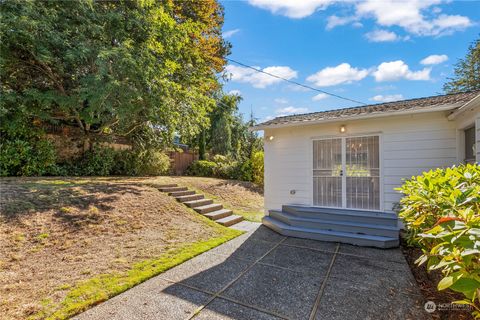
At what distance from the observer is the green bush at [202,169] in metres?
14.1

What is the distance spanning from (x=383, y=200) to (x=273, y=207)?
299 centimetres

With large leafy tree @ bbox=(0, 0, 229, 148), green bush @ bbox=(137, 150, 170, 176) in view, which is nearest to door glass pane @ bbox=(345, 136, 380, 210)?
large leafy tree @ bbox=(0, 0, 229, 148)

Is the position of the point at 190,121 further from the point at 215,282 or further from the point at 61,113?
the point at 215,282

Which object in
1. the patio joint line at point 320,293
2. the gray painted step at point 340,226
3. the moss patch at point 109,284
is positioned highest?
the gray painted step at point 340,226

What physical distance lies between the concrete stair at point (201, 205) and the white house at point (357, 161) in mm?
1200

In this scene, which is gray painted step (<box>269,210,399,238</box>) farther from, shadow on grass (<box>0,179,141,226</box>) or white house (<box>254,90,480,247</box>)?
shadow on grass (<box>0,179,141,226</box>)

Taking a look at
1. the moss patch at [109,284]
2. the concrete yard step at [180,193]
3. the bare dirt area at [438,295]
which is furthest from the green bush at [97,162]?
the bare dirt area at [438,295]

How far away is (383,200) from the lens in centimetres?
577

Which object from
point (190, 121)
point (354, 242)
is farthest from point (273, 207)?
point (190, 121)

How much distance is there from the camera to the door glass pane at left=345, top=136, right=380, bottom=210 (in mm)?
5895

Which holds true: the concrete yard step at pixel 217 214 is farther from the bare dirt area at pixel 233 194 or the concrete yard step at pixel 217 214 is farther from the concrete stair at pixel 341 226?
the concrete stair at pixel 341 226

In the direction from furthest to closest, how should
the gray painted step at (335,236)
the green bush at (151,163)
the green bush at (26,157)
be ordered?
the green bush at (151,163)
the green bush at (26,157)
the gray painted step at (335,236)

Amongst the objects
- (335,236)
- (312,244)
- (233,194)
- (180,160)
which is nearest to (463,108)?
(335,236)

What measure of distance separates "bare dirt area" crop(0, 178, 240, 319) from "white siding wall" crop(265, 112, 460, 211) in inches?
94.5
